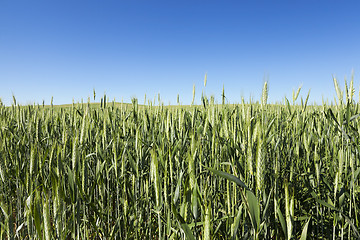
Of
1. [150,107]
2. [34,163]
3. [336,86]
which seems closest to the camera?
[34,163]

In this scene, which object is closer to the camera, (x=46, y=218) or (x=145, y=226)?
(x=46, y=218)

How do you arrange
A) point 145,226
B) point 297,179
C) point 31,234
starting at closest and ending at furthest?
1. point 31,234
2. point 145,226
3. point 297,179

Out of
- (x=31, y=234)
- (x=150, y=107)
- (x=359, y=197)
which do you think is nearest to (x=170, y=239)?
(x=31, y=234)

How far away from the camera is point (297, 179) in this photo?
5.10ft

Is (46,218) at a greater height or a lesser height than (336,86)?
lesser

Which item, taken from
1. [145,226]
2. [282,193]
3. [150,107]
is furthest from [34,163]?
[282,193]

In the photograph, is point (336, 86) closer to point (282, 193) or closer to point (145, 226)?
point (282, 193)

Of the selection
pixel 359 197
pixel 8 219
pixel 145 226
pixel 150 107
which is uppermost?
pixel 150 107

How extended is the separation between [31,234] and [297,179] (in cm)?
160

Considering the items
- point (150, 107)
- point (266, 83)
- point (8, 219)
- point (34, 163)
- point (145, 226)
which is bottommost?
point (145, 226)

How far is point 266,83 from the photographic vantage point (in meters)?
1.21

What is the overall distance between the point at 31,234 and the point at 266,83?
4.29 ft

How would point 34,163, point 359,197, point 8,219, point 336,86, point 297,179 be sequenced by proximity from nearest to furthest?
1. point 8,219
2. point 34,163
3. point 336,86
4. point 359,197
5. point 297,179

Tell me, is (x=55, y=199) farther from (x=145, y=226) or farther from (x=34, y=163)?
(x=145, y=226)
